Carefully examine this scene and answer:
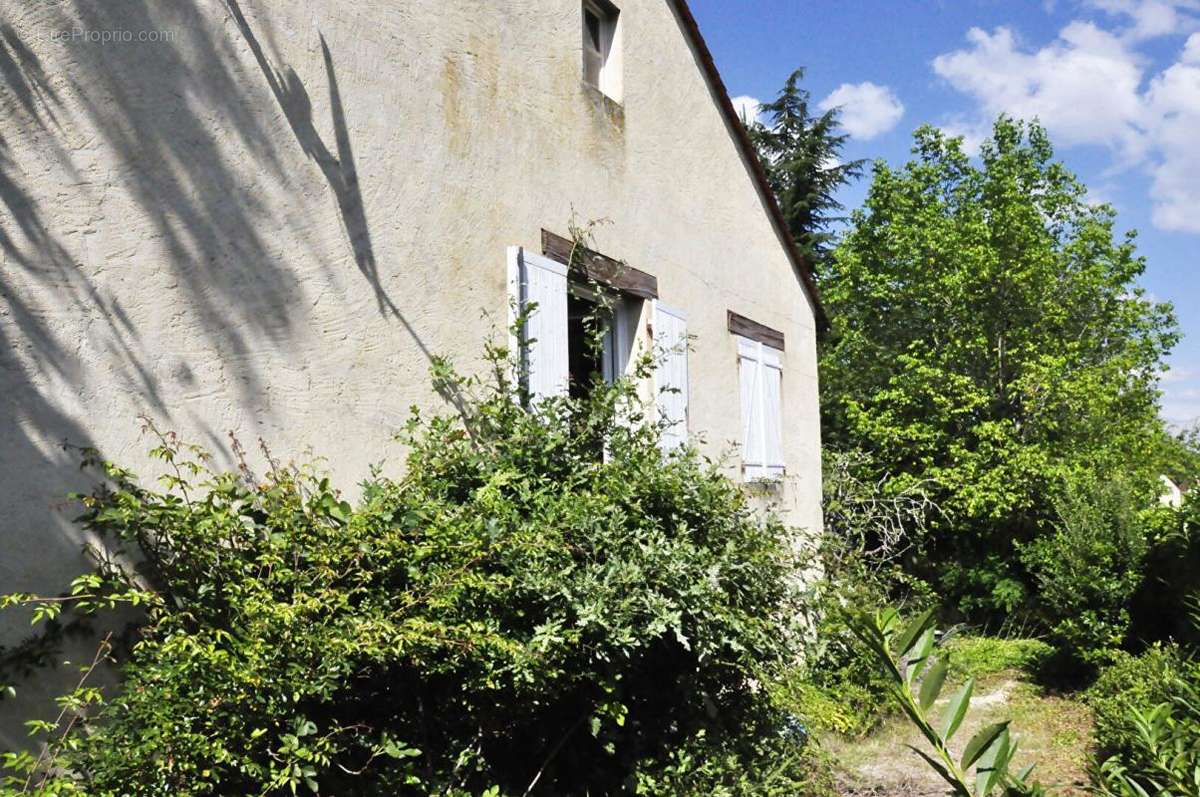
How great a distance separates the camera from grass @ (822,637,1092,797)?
632 cm

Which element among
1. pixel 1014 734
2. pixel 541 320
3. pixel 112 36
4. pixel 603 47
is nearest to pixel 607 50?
pixel 603 47

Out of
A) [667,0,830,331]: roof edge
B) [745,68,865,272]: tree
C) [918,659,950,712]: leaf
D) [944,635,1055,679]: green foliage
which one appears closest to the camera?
[918,659,950,712]: leaf

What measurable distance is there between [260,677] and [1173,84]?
1998cm

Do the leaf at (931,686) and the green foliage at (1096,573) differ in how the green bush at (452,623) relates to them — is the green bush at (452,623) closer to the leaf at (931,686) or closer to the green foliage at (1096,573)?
the leaf at (931,686)

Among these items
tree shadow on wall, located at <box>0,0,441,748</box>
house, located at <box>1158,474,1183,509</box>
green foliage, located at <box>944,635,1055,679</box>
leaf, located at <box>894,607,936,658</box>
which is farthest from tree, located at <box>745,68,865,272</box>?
leaf, located at <box>894,607,936,658</box>

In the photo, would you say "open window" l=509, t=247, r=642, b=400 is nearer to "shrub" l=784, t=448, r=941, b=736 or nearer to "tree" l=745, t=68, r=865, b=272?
"shrub" l=784, t=448, r=941, b=736

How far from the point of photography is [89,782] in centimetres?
275

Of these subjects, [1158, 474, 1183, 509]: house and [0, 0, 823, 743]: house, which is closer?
[0, 0, 823, 743]: house

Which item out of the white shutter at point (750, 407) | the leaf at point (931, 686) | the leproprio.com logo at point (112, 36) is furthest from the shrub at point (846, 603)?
the leproprio.com logo at point (112, 36)

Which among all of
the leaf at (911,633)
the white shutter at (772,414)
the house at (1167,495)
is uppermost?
the white shutter at (772,414)

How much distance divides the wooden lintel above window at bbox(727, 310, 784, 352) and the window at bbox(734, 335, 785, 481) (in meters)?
0.05

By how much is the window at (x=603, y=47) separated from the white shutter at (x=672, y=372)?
154 cm

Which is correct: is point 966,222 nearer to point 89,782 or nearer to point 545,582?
point 545,582

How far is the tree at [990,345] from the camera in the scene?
1546 centimetres
